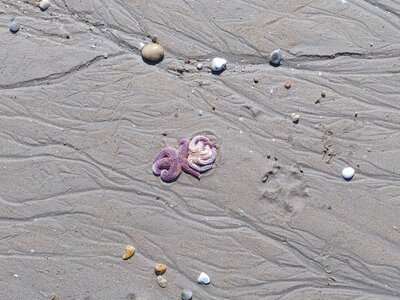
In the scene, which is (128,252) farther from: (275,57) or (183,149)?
(275,57)

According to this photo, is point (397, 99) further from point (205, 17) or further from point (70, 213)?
point (70, 213)

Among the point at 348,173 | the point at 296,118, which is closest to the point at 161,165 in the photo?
the point at 296,118

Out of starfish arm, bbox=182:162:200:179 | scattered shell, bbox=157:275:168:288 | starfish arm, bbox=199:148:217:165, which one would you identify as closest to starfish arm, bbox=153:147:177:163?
starfish arm, bbox=182:162:200:179

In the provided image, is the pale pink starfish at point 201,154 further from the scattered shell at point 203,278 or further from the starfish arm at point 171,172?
the scattered shell at point 203,278

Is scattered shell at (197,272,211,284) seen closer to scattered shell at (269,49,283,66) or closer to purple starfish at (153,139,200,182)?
purple starfish at (153,139,200,182)

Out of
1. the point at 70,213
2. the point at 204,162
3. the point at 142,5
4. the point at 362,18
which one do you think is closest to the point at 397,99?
the point at 362,18

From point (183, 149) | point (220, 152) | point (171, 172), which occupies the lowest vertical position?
point (171, 172)
